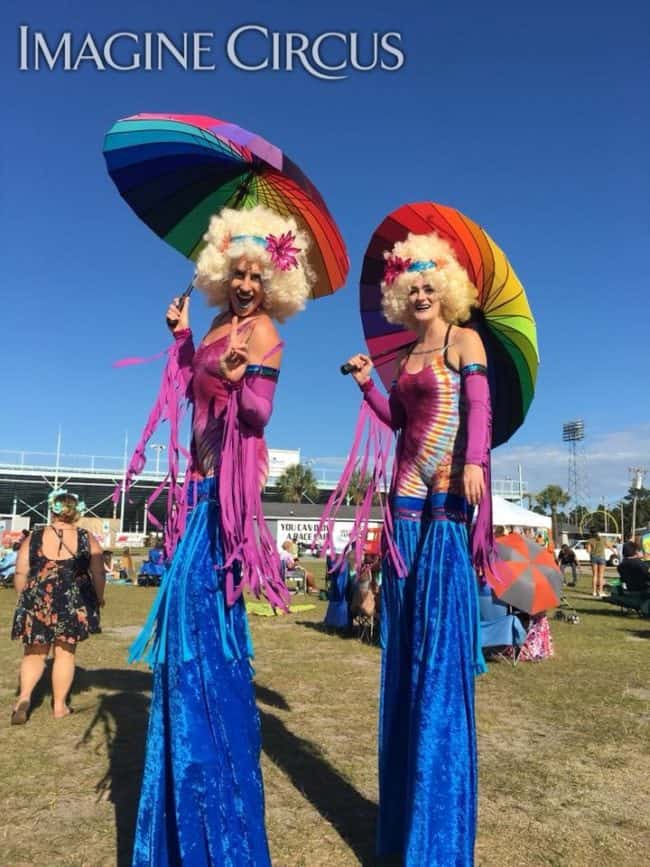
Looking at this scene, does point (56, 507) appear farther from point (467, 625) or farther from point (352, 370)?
point (467, 625)

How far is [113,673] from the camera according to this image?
6613 mm

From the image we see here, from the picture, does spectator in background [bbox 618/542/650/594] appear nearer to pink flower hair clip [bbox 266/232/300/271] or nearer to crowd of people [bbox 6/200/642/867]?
crowd of people [bbox 6/200/642/867]

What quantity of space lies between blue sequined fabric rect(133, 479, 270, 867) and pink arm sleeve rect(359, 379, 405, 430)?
1119mm

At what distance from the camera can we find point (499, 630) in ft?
24.1

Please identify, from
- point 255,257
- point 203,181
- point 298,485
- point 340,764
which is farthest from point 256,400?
point 298,485

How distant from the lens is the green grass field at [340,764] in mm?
2861

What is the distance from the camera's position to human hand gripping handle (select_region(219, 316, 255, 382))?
2396 millimetres

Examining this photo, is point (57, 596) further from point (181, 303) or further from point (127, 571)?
point (127, 571)

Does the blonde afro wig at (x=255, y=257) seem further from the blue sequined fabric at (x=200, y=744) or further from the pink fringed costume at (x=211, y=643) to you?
the blue sequined fabric at (x=200, y=744)

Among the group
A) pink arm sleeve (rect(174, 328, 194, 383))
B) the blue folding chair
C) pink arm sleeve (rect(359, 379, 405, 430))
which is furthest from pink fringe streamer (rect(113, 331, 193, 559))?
the blue folding chair

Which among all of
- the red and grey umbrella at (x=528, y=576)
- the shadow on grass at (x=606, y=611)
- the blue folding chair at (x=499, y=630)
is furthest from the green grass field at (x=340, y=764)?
the shadow on grass at (x=606, y=611)

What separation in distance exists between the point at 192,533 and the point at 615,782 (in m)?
2.87

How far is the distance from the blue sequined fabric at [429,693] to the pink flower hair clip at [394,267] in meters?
1.04

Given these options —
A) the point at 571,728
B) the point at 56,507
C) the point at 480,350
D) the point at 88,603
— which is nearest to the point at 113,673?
the point at 88,603
